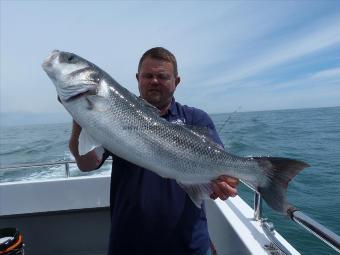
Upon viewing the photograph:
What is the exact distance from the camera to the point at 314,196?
34.5ft

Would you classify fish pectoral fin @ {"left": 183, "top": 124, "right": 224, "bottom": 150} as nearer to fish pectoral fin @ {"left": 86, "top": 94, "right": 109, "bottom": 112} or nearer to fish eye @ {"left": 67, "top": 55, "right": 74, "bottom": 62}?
fish pectoral fin @ {"left": 86, "top": 94, "right": 109, "bottom": 112}

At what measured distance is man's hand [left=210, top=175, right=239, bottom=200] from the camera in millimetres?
2555

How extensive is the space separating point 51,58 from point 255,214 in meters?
2.77

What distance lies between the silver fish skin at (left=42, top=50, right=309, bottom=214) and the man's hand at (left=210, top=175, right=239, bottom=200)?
0.04 meters

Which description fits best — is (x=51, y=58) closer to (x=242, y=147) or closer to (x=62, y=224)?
(x=62, y=224)

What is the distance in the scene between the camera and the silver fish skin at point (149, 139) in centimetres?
240

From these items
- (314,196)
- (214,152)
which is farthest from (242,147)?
(214,152)

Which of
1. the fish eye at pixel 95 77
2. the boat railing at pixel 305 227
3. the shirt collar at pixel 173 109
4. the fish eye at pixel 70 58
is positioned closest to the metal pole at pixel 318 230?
the boat railing at pixel 305 227

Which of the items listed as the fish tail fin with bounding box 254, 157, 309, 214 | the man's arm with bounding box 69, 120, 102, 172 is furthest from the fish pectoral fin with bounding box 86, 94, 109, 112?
the fish tail fin with bounding box 254, 157, 309, 214

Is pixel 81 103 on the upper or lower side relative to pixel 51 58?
lower

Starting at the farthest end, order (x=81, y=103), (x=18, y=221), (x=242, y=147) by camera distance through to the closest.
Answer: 1. (x=242, y=147)
2. (x=18, y=221)
3. (x=81, y=103)

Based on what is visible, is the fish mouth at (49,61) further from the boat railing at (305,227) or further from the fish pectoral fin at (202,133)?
the boat railing at (305,227)

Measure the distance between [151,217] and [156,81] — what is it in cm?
112

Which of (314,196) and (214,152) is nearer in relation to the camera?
(214,152)
